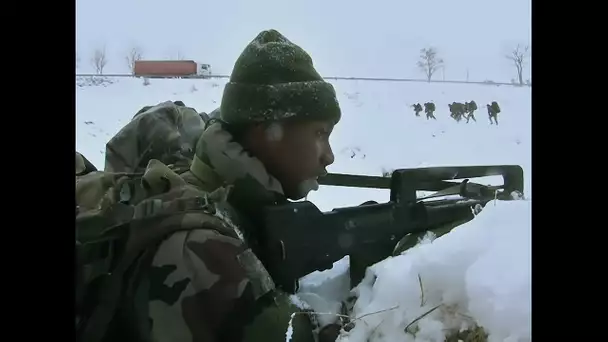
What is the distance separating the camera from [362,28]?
152 cm

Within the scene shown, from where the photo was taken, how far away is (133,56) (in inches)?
62.2

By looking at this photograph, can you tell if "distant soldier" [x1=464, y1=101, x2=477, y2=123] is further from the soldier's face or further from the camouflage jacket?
the camouflage jacket

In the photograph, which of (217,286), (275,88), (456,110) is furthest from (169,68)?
(456,110)

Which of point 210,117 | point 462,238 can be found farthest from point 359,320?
point 210,117

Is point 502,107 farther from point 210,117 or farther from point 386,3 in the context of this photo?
point 210,117

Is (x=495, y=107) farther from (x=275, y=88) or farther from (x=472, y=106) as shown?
(x=275, y=88)

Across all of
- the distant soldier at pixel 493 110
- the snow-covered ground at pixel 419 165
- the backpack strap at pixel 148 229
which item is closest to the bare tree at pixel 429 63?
the snow-covered ground at pixel 419 165

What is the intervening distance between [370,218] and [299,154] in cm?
22

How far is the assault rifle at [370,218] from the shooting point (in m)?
1.38

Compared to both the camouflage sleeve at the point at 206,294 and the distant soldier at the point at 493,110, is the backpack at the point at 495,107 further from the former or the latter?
the camouflage sleeve at the point at 206,294

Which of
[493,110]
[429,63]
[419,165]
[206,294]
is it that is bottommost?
[206,294]

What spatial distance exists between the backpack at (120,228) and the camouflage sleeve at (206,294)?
0.11 ft

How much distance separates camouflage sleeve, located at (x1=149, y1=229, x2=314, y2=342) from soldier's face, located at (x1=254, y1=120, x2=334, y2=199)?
0.20 meters
